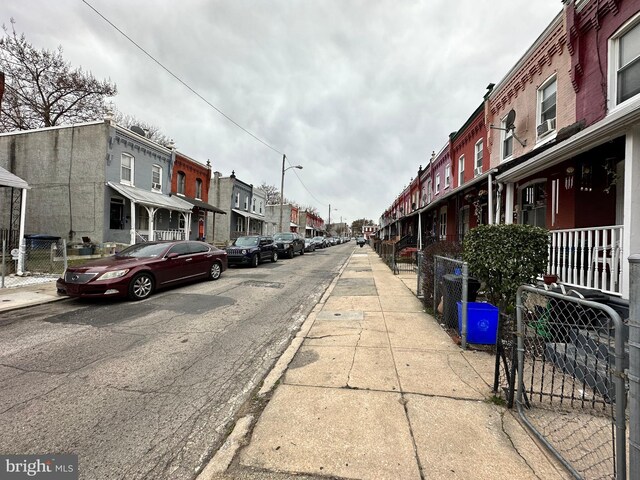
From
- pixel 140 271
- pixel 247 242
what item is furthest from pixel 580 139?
pixel 247 242

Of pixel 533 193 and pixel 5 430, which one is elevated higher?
pixel 533 193

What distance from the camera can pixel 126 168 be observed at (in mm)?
16750

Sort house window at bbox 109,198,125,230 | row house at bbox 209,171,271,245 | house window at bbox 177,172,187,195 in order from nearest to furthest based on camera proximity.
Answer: house window at bbox 109,198,125,230 → house window at bbox 177,172,187,195 → row house at bbox 209,171,271,245

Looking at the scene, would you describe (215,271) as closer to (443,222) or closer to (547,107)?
(547,107)

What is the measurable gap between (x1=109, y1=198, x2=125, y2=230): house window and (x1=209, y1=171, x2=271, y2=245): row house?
398 inches

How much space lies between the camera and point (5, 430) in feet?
8.66

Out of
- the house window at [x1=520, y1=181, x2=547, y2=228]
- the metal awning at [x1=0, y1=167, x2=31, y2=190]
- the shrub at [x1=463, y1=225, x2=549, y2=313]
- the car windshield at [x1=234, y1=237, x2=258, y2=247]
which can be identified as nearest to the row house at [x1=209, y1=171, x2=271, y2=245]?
the car windshield at [x1=234, y1=237, x2=258, y2=247]

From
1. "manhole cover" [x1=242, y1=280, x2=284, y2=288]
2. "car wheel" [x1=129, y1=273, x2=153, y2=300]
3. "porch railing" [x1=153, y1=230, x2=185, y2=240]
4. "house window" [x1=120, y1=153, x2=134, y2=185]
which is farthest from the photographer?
"porch railing" [x1=153, y1=230, x2=185, y2=240]

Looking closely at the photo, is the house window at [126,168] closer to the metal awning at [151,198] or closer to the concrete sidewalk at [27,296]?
the metal awning at [151,198]

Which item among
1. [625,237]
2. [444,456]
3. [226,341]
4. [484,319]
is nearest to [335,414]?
[444,456]

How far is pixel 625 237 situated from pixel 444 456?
441 cm

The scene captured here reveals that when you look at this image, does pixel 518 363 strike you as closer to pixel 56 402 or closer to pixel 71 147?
pixel 56 402

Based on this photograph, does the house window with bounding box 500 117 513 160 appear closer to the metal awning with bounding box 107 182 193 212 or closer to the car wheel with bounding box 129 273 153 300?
the car wheel with bounding box 129 273 153 300

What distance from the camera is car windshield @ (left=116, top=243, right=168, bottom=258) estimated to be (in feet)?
27.4
